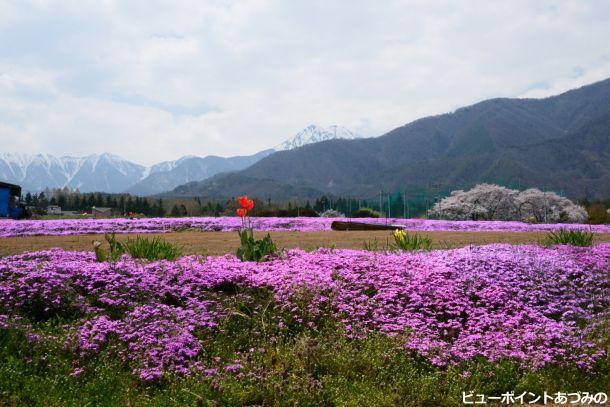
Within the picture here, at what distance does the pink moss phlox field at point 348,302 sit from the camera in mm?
6836

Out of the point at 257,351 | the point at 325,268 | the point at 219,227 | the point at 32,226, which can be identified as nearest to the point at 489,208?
the point at 219,227

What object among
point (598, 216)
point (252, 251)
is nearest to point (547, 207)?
point (598, 216)

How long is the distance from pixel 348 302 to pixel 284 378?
2481 mm

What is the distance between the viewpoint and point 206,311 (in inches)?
311

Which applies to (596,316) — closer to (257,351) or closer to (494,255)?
(494,255)

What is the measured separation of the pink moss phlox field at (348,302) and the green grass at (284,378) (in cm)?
20

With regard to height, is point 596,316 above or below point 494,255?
below

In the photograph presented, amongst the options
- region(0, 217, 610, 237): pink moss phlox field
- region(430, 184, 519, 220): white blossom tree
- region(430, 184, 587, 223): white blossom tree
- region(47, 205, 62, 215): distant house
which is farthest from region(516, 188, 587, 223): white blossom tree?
region(47, 205, 62, 215): distant house

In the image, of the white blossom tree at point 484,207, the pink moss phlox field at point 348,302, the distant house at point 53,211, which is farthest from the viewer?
the distant house at point 53,211

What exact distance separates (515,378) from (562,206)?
156ft

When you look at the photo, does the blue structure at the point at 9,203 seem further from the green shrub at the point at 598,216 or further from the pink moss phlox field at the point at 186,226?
the green shrub at the point at 598,216

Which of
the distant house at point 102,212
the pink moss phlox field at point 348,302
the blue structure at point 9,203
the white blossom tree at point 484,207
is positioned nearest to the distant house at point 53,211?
the distant house at point 102,212

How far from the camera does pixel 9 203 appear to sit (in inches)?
1598

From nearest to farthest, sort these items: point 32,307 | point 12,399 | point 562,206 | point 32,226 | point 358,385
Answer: point 12,399 → point 358,385 → point 32,307 → point 32,226 → point 562,206
